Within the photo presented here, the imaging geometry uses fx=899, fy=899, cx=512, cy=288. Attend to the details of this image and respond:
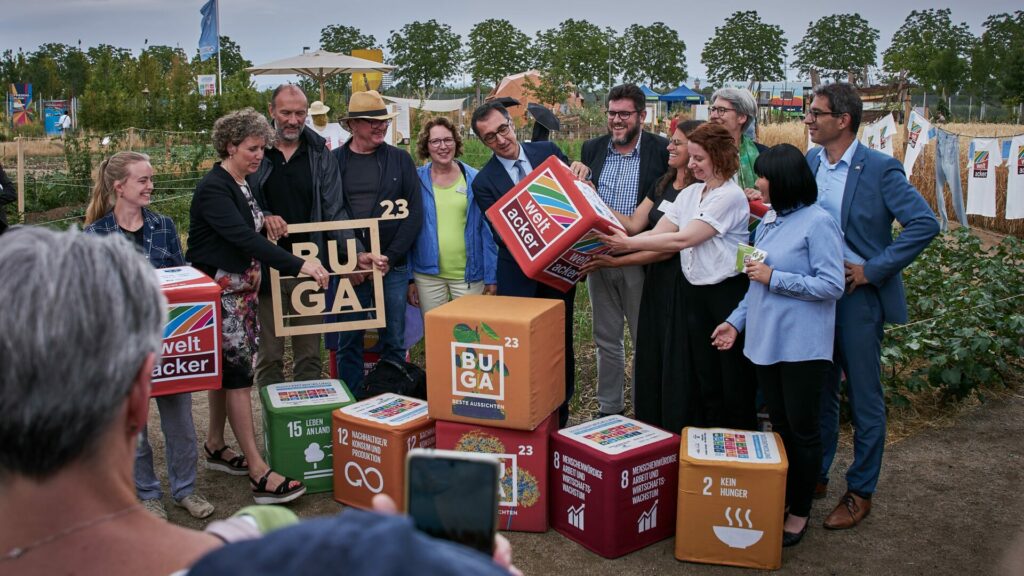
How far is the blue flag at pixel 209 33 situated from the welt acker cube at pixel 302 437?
80.0 ft

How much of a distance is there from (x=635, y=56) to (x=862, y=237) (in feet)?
189

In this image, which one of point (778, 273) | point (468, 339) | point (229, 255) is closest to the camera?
point (778, 273)

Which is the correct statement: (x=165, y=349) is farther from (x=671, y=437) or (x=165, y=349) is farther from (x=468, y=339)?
(x=671, y=437)

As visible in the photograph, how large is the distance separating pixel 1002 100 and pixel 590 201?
126 ft

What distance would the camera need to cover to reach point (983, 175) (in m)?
11.3

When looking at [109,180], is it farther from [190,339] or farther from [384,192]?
[384,192]

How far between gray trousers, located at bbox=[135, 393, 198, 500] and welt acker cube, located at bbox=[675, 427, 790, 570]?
7.30ft

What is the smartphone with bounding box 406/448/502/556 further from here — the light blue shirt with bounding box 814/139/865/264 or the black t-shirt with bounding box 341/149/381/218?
the black t-shirt with bounding box 341/149/381/218

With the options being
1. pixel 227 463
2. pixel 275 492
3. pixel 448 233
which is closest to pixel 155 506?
pixel 275 492

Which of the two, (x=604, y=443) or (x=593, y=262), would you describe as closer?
(x=604, y=443)

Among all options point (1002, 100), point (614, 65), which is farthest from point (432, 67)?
point (1002, 100)

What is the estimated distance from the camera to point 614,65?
51.8m

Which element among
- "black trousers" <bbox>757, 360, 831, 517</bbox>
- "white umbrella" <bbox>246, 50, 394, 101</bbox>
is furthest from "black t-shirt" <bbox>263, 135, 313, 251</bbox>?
"white umbrella" <bbox>246, 50, 394, 101</bbox>

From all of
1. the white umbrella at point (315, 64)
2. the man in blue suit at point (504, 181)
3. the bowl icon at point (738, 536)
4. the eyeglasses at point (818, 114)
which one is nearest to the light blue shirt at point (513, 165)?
the man in blue suit at point (504, 181)
